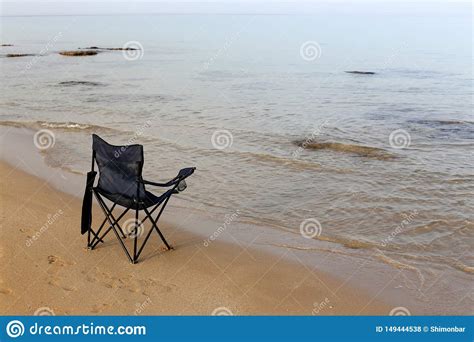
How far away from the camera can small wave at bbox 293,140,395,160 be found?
990 cm

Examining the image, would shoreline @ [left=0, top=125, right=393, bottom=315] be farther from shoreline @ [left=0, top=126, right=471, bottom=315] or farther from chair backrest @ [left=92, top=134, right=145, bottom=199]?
chair backrest @ [left=92, top=134, right=145, bottom=199]

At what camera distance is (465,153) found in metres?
10.1

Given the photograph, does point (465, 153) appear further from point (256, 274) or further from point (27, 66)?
point (27, 66)

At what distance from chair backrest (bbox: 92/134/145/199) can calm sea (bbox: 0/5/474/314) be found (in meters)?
1.81

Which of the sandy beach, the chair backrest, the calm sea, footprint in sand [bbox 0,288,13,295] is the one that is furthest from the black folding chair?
the calm sea

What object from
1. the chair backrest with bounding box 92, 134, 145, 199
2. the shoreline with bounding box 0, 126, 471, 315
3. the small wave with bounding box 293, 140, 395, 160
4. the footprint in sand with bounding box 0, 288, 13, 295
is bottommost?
the footprint in sand with bounding box 0, 288, 13, 295

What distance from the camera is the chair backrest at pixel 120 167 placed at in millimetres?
4871

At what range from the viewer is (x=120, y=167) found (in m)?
5.01

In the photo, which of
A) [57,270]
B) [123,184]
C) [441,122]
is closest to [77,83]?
[441,122]

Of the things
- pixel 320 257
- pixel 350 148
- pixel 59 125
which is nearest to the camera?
pixel 320 257

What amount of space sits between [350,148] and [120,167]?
629 centimetres

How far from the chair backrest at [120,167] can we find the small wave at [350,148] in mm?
5813

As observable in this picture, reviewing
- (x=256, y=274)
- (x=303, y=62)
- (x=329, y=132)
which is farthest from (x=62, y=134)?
(x=303, y=62)

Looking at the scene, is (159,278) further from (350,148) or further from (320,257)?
(350,148)
